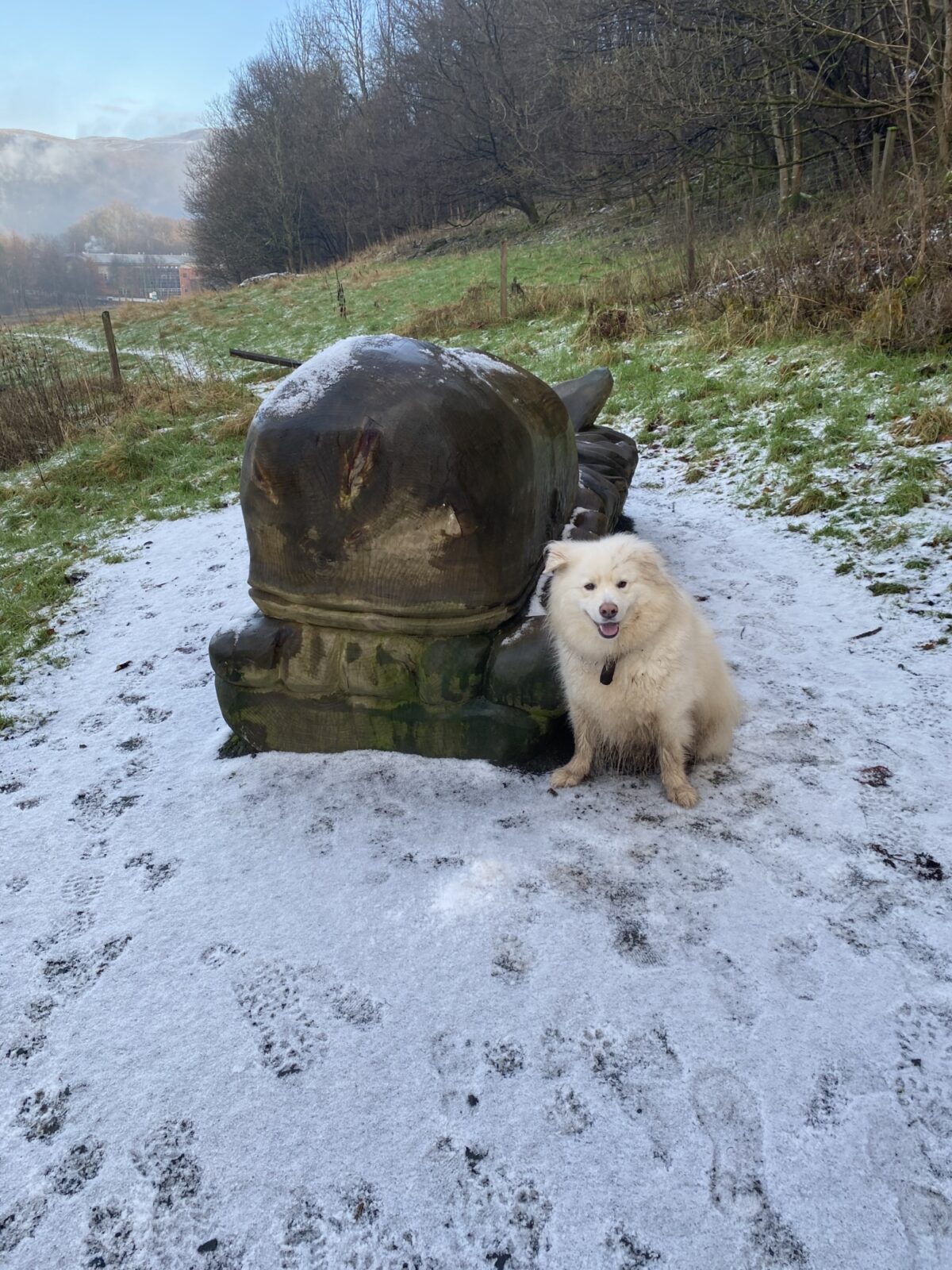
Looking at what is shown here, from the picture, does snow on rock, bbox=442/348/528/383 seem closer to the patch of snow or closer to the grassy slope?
the patch of snow

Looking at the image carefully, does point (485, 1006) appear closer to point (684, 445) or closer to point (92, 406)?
point (684, 445)

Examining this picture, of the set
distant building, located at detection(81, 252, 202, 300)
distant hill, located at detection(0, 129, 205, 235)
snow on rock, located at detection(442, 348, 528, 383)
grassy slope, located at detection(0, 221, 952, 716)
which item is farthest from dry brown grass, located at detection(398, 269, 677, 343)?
distant hill, located at detection(0, 129, 205, 235)

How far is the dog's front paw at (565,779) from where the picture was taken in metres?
2.86

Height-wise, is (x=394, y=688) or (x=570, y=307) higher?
(x=570, y=307)

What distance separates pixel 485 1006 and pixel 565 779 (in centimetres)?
104

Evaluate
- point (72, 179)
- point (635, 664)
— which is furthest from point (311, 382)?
point (72, 179)

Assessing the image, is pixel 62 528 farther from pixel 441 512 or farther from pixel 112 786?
pixel 441 512

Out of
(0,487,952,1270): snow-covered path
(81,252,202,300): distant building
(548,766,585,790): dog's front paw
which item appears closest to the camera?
(0,487,952,1270): snow-covered path

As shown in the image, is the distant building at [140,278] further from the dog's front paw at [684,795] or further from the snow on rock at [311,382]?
the dog's front paw at [684,795]

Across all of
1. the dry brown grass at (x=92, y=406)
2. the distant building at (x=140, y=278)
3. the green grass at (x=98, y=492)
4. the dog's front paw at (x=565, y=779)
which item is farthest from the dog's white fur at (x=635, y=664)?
the distant building at (x=140, y=278)

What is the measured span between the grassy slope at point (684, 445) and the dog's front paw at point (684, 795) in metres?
1.78

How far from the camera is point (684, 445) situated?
6.96 meters

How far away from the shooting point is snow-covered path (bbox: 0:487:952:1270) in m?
1.54

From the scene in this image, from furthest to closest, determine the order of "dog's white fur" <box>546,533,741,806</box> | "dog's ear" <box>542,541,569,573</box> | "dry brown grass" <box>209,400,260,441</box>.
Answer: "dry brown grass" <box>209,400,260,441</box> → "dog's ear" <box>542,541,569,573</box> → "dog's white fur" <box>546,533,741,806</box>
